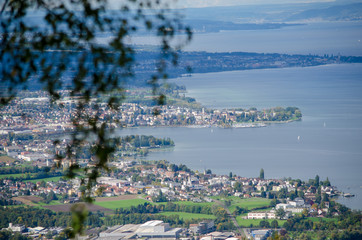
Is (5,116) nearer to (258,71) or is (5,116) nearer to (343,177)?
(343,177)

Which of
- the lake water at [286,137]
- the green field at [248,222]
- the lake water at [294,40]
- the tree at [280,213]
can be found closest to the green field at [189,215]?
the green field at [248,222]

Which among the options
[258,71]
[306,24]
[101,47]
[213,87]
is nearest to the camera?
[101,47]

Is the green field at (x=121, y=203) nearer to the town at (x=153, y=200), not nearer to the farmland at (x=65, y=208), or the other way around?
the town at (x=153, y=200)

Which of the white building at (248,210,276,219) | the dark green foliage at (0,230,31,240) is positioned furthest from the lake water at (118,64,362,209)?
the dark green foliage at (0,230,31,240)

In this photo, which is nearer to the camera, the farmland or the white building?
the white building

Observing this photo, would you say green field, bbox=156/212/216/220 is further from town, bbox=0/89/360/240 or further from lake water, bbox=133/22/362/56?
lake water, bbox=133/22/362/56

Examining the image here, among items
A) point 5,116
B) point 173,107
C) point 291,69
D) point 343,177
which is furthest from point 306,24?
point 343,177

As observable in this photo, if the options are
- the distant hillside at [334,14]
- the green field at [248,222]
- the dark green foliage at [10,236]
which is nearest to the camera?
the dark green foliage at [10,236]
